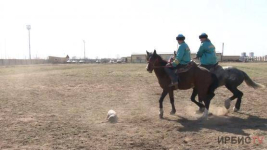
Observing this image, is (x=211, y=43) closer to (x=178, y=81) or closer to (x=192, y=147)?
(x=178, y=81)

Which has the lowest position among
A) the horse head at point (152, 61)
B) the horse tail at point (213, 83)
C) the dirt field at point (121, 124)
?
the dirt field at point (121, 124)

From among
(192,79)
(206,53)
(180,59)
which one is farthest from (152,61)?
(206,53)

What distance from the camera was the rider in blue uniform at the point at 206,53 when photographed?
9477 mm

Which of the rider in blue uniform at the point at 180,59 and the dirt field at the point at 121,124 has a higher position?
the rider in blue uniform at the point at 180,59

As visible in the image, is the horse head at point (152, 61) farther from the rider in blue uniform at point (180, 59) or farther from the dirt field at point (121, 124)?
the dirt field at point (121, 124)

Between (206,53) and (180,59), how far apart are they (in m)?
1.06

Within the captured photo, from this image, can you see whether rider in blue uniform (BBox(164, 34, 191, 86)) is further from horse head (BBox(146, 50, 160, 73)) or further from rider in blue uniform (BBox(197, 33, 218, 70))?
rider in blue uniform (BBox(197, 33, 218, 70))

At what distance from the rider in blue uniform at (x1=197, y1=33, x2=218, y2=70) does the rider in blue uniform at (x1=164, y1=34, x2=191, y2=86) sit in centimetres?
53

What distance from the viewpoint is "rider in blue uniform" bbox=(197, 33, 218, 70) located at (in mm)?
9477

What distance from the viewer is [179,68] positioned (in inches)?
368

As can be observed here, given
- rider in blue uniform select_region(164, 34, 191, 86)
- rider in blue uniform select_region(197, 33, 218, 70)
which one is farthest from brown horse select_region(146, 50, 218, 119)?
rider in blue uniform select_region(197, 33, 218, 70)

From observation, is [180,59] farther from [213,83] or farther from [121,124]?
[121,124]

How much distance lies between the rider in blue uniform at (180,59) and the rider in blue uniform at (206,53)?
53cm

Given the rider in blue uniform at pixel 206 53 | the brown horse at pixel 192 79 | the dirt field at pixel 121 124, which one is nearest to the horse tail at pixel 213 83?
the brown horse at pixel 192 79
